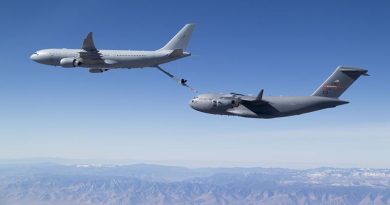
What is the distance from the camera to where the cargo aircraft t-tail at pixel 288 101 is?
4378cm

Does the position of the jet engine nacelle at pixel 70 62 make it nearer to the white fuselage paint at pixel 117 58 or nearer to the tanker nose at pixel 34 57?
the white fuselage paint at pixel 117 58

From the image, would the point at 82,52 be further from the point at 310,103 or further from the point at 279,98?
the point at 310,103

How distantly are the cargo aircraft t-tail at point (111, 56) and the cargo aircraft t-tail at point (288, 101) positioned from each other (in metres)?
15.5

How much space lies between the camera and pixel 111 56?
5800 cm

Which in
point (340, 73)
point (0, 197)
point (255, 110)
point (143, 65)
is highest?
point (143, 65)

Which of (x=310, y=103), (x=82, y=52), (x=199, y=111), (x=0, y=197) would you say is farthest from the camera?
(x=0, y=197)

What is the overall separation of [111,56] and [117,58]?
1041 millimetres

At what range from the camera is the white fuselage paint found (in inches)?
2247

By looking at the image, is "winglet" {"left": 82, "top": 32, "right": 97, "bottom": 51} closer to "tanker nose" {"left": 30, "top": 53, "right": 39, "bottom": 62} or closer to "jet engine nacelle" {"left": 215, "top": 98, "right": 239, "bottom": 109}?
"tanker nose" {"left": 30, "top": 53, "right": 39, "bottom": 62}

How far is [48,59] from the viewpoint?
61156mm

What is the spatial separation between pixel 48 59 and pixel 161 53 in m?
18.7

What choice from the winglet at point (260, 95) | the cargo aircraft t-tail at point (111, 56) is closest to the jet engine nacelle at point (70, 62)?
the cargo aircraft t-tail at point (111, 56)

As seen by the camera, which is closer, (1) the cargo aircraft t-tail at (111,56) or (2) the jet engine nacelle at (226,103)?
(2) the jet engine nacelle at (226,103)

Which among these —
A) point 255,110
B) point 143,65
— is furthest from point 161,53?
point 255,110
